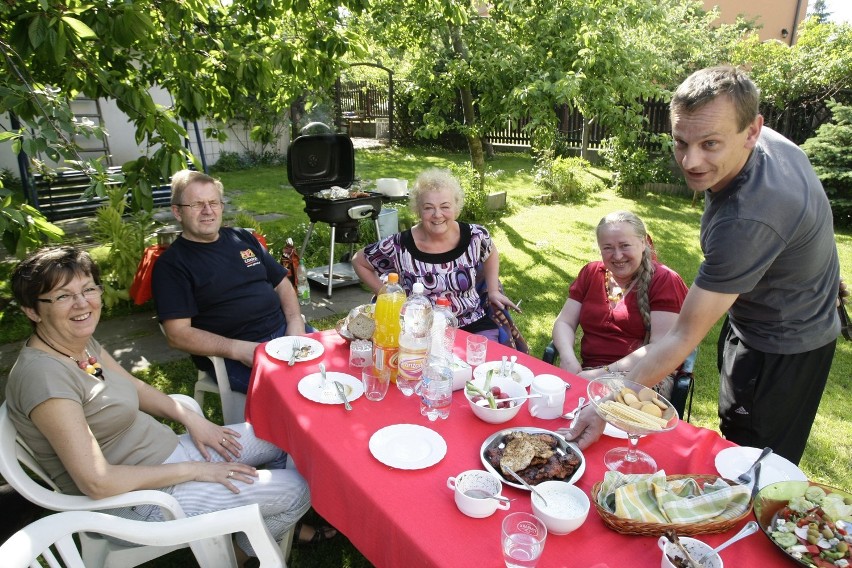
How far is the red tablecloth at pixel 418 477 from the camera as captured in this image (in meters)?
1.19

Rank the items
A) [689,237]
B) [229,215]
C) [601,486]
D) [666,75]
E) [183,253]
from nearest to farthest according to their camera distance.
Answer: [601,486] < [183,253] < [689,237] < [229,215] < [666,75]

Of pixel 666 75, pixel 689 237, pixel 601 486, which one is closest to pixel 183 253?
pixel 601 486

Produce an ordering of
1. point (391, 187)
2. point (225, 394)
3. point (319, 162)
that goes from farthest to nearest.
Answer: point (391, 187) → point (319, 162) → point (225, 394)

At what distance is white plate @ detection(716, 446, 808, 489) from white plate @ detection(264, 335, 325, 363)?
1555 mm

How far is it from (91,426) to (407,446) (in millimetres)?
1092

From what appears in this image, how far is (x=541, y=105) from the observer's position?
15.8 feet

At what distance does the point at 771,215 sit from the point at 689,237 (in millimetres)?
6162

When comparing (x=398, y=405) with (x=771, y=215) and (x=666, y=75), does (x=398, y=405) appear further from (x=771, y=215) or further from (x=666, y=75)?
(x=666, y=75)

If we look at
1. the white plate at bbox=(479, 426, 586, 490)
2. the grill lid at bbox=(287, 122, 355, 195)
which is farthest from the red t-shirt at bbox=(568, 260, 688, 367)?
the grill lid at bbox=(287, 122, 355, 195)

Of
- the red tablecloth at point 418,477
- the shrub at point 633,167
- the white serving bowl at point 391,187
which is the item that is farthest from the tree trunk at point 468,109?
the red tablecloth at point 418,477

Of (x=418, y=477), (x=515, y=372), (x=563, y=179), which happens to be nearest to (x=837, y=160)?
(x=563, y=179)

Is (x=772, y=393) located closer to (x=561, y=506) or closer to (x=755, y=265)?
(x=755, y=265)

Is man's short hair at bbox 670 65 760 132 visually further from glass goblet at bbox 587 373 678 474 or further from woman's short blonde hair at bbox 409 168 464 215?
woman's short blonde hair at bbox 409 168 464 215

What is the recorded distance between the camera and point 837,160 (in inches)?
296
